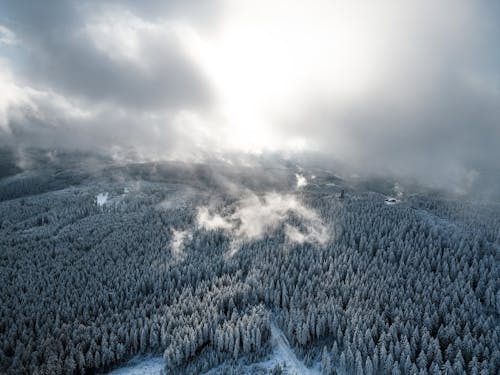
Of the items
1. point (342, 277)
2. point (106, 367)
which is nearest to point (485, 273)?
point (342, 277)

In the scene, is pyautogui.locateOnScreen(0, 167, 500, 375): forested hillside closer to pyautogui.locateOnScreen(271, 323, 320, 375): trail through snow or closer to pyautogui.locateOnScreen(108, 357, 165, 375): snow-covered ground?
pyautogui.locateOnScreen(271, 323, 320, 375): trail through snow

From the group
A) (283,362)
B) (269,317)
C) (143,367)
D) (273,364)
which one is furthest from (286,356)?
(143,367)

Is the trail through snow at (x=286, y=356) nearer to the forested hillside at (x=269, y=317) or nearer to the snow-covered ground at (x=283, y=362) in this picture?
the snow-covered ground at (x=283, y=362)

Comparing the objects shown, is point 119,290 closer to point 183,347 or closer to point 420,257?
point 183,347

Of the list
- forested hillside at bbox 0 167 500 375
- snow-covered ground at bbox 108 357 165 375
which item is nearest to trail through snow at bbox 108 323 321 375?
snow-covered ground at bbox 108 357 165 375

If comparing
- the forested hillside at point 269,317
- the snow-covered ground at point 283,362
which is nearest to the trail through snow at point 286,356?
the snow-covered ground at point 283,362

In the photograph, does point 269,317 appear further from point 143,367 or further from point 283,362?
point 143,367

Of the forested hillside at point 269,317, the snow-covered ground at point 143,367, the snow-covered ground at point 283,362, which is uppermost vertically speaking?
the forested hillside at point 269,317

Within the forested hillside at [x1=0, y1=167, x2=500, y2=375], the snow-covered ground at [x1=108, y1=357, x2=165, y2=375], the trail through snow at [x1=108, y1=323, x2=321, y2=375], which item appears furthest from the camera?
the snow-covered ground at [x1=108, y1=357, x2=165, y2=375]
